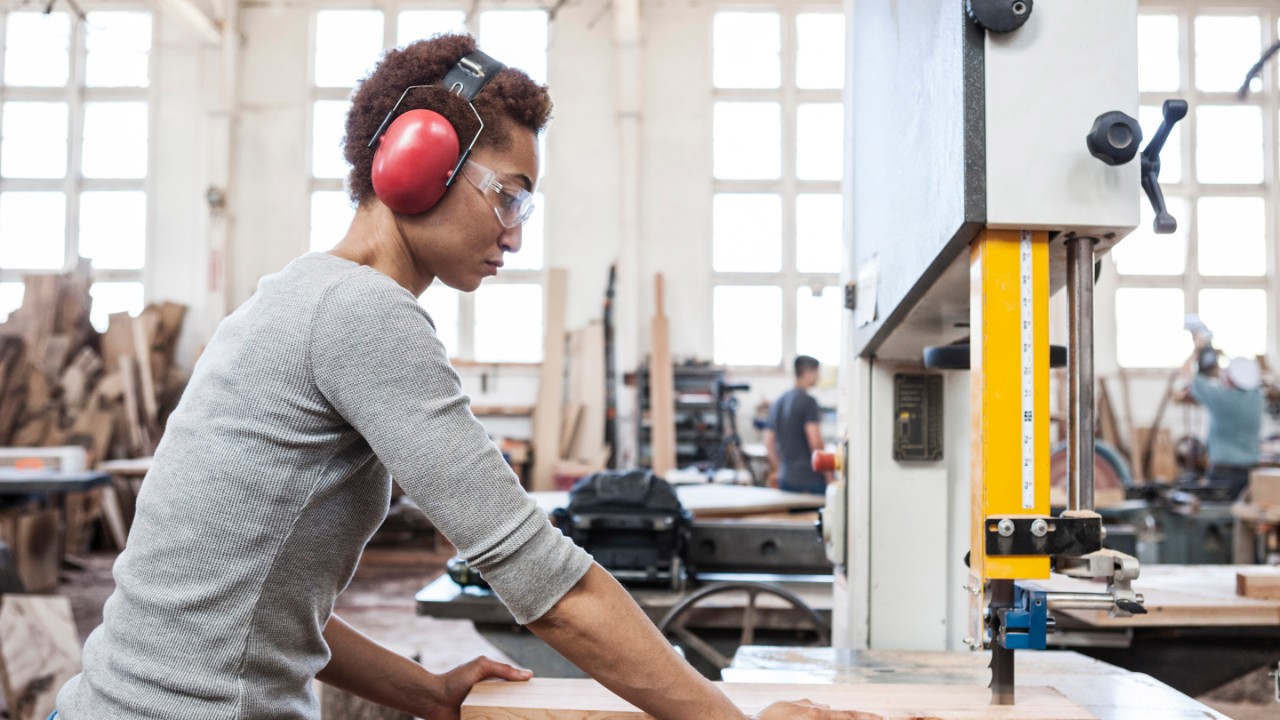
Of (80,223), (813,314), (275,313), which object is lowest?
(275,313)

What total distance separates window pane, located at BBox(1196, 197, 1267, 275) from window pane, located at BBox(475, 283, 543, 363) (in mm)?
5787

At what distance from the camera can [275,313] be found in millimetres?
874

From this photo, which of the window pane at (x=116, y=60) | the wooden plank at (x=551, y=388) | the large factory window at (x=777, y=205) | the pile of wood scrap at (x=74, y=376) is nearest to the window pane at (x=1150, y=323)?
the large factory window at (x=777, y=205)

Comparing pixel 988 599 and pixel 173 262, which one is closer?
pixel 988 599

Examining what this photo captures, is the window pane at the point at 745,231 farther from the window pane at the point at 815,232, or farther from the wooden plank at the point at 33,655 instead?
the wooden plank at the point at 33,655

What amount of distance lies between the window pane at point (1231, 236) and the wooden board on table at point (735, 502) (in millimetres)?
6489

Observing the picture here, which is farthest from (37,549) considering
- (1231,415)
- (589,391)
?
(1231,415)

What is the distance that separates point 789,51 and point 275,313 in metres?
8.12

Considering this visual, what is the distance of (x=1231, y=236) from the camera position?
8227mm

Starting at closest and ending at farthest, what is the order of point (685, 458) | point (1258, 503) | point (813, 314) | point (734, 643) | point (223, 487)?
point (223, 487), point (734, 643), point (1258, 503), point (685, 458), point (813, 314)

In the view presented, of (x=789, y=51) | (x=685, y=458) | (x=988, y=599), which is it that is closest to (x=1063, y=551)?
(x=988, y=599)

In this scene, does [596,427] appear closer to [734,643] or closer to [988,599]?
Answer: [734,643]

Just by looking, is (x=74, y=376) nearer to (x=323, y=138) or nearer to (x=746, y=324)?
(x=323, y=138)

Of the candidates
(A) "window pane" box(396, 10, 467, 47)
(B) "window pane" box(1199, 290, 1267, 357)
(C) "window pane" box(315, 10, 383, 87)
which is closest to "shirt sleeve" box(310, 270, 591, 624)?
(A) "window pane" box(396, 10, 467, 47)
